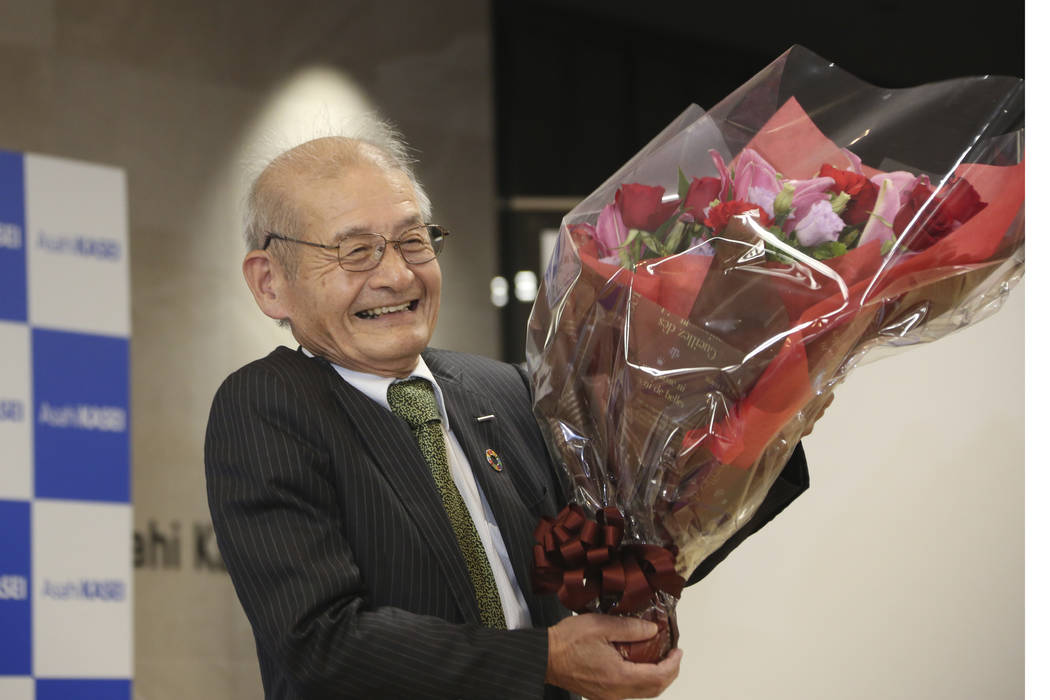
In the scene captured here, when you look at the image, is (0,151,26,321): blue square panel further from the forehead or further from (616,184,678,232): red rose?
(616,184,678,232): red rose

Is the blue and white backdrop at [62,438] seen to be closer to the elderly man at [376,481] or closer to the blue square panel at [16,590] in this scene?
the blue square panel at [16,590]

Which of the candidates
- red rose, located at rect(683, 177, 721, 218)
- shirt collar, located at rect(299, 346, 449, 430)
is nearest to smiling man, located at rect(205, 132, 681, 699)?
shirt collar, located at rect(299, 346, 449, 430)

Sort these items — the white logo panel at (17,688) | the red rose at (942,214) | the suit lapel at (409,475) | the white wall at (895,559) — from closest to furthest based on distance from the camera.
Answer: the red rose at (942,214), the suit lapel at (409,475), the white wall at (895,559), the white logo panel at (17,688)

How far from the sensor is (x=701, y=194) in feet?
4.08

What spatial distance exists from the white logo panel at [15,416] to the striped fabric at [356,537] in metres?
1.43

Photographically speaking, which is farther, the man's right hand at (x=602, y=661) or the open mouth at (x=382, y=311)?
the open mouth at (x=382, y=311)

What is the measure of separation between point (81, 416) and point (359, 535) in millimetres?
1645

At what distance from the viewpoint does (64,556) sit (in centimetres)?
279

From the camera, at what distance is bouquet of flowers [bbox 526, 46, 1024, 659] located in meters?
1.18

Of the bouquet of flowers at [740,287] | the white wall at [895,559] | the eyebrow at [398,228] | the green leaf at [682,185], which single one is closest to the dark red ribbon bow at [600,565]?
the bouquet of flowers at [740,287]

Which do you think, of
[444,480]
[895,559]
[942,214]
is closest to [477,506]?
[444,480]

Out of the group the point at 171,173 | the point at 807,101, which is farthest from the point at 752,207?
the point at 171,173

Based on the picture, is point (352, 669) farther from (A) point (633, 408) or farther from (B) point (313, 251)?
(B) point (313, 251)

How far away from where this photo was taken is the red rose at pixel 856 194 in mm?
1186
